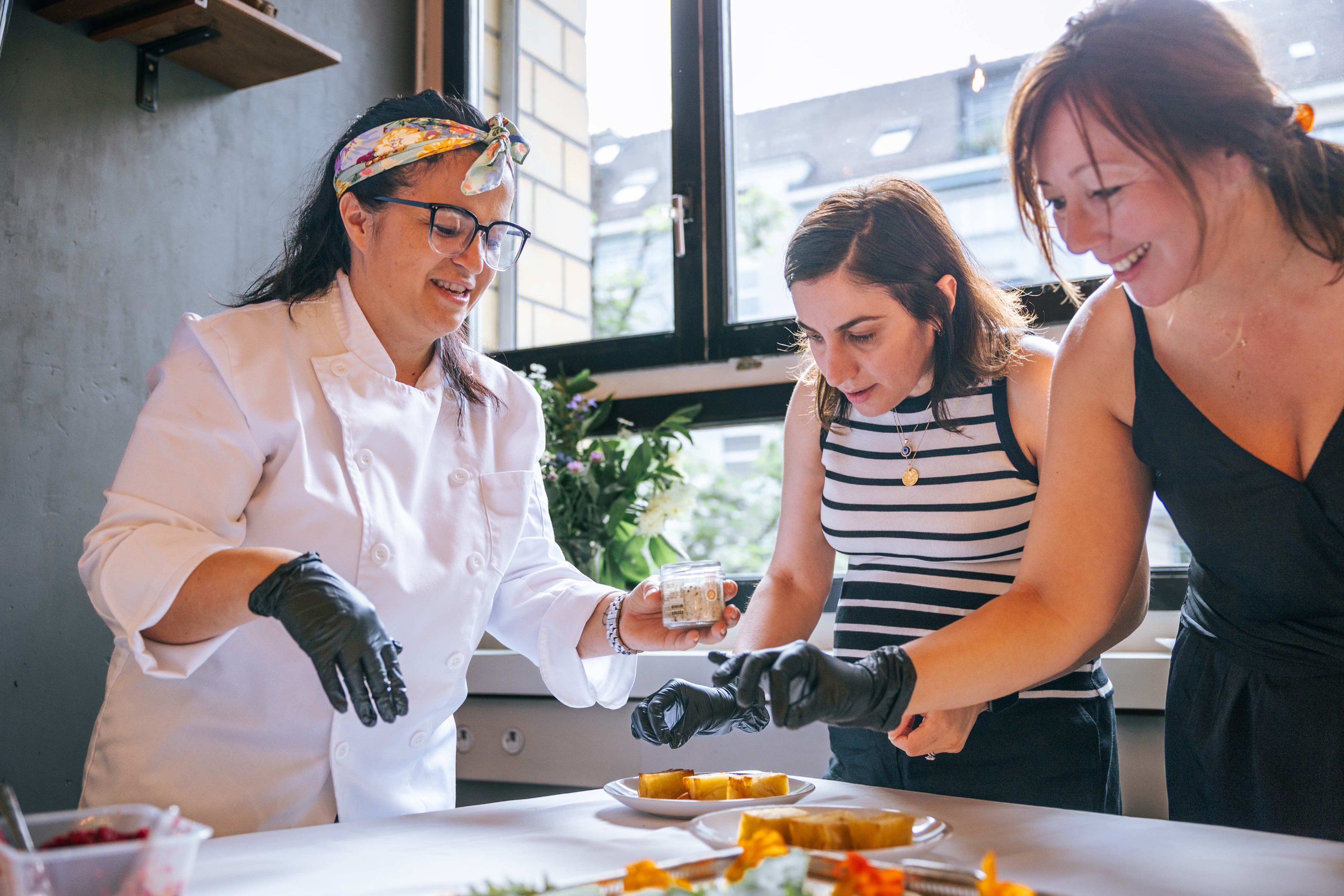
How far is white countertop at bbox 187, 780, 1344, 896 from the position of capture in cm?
72

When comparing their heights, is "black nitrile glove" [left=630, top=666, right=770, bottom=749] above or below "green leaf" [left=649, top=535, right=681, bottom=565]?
below

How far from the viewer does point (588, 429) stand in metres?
2.44

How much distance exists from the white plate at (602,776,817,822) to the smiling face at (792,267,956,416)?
1.74 feet

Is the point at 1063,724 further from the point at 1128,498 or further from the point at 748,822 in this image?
the point at 748,822

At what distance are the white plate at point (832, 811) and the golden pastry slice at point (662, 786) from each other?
117 millimetres

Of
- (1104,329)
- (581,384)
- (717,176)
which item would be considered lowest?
(1104,329)

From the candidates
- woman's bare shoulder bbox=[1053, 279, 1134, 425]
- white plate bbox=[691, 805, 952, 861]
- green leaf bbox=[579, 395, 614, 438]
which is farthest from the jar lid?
green leaf bbox=[579, 395, 614, 438]

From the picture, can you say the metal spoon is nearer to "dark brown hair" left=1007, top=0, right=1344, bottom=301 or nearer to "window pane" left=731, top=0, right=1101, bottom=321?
"dark brown hair" left=1007, top=0, right=1344, bottom=301

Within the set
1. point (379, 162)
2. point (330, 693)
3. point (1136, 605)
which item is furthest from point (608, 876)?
point (379, 162)

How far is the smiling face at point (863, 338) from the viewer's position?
4.29ft

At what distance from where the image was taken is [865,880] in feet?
1.89

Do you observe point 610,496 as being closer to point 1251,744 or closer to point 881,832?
point 1251,744

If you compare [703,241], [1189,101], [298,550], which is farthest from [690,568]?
[703,241]

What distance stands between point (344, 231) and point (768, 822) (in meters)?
1.05
